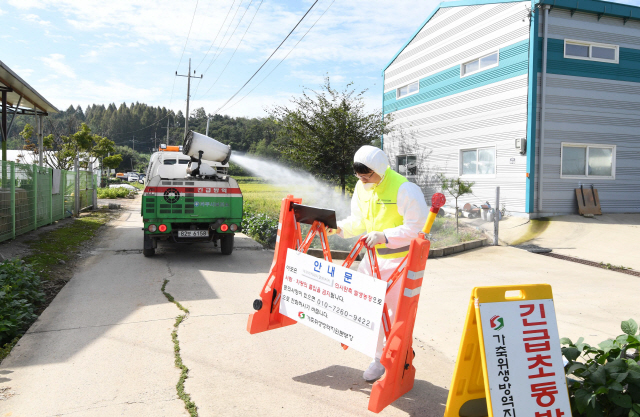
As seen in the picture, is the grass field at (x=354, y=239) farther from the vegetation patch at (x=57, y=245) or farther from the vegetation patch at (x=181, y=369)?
the vegetation patch at (x=181, y=369)

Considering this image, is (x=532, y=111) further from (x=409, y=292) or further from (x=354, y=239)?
(x=409, y=292)

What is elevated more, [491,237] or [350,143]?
[350,143]

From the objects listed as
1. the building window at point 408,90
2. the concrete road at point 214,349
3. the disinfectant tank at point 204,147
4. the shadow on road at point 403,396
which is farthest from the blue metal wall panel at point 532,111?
the shadow on road at point 403,396

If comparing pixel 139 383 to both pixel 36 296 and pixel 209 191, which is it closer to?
pixel 36 296

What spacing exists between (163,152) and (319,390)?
30.7ft

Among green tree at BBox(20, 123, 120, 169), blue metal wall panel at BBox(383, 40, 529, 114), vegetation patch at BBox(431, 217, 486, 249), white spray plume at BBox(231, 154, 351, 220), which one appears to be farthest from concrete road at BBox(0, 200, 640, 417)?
green tree at BBox(20, 123, 120, 169)

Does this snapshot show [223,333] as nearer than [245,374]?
No

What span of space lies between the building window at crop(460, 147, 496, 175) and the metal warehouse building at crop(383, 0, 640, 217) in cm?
4

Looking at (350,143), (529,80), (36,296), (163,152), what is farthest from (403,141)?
(36,296)

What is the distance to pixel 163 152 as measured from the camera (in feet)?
37.9

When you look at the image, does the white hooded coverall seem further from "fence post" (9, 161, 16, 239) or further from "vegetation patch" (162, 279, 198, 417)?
"fence post" (9, 161, 16, 239)

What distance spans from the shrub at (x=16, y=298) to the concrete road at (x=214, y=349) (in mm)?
184

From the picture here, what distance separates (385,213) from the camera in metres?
3.68

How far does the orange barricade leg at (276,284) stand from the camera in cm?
403
